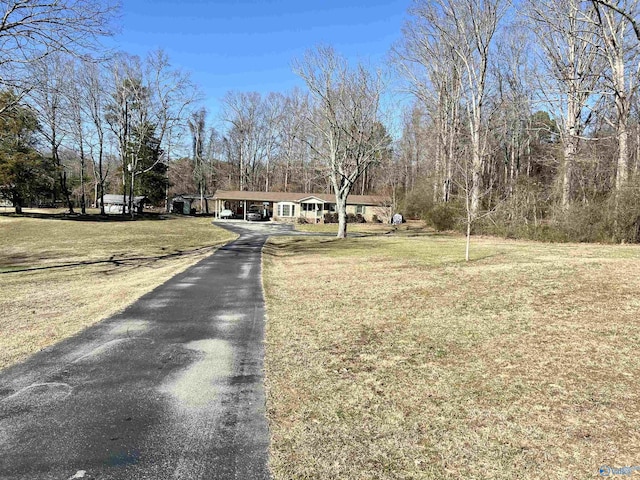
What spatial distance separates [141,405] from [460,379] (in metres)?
3.38

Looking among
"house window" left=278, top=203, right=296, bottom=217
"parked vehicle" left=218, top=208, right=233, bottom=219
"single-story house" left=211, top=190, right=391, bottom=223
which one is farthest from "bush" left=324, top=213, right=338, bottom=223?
"parked vehicle" left=218, top=208, right=233, bottom=219

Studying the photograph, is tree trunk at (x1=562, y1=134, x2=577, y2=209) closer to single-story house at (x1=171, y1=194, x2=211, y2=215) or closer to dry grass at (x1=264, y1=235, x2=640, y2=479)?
dry grass at (x1=264, y1=235, x2=640, y2=479)

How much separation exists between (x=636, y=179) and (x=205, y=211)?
5660 cm

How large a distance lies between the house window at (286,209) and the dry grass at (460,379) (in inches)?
1621

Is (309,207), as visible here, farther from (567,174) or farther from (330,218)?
(567,174)

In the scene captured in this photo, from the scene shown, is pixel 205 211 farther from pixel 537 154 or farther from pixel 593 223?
pixel 593 223

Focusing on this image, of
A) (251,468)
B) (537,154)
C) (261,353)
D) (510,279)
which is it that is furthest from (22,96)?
(537,154)

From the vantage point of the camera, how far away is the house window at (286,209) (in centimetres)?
5009

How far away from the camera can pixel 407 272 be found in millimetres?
11359

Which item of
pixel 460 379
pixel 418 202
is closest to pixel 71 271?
pixel 460 379

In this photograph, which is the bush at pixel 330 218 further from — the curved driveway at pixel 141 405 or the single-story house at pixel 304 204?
the curved driveway at pixel 141 405

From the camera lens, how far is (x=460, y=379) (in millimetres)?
4469

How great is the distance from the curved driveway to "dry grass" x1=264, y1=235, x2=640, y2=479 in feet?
1.08

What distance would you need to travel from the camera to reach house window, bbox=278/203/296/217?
164 ft
